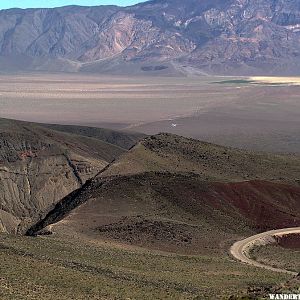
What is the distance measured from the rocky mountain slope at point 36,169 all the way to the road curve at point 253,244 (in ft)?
119

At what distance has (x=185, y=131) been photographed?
549 feet

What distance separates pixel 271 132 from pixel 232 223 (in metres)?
103

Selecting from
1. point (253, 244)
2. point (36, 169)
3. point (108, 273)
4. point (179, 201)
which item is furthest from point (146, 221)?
point (36, 169)

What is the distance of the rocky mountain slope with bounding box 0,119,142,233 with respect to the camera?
94500 mm

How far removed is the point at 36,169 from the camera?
101812 mm

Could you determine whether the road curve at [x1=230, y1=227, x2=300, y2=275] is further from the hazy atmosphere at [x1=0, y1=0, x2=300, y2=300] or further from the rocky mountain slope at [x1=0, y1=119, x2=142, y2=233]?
the rocky mountain slope at [x1=0, y1=119, x2=142, y2=233]

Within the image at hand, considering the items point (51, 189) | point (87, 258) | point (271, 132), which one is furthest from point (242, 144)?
point (87, 258)

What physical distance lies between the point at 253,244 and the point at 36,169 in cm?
5184

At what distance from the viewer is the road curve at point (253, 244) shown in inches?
1983

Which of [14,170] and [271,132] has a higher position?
[14,170]

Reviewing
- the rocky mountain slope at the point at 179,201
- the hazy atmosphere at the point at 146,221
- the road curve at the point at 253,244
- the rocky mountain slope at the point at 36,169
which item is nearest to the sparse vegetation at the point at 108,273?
the hazy atmosphere at the point at 146,221

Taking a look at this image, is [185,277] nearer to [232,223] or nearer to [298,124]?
[232,223]

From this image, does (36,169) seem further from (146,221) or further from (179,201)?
(146,221)

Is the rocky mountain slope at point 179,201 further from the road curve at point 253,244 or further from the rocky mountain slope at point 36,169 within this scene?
the rocky mountain slope at point 36,169
